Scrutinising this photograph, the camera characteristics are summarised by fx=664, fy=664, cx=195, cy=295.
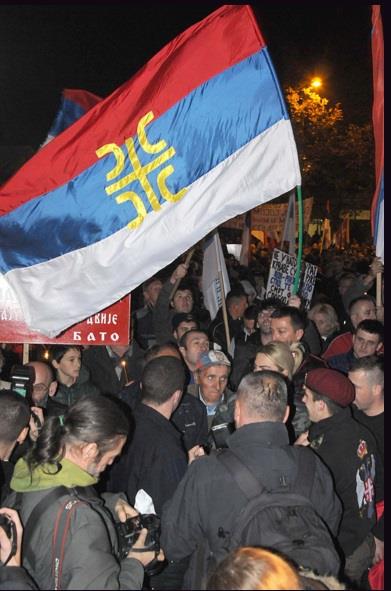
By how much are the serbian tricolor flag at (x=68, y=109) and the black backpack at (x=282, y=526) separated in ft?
12.9

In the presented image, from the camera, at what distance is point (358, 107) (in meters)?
25.3

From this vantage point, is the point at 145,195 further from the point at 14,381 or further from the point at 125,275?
the point at 14,381

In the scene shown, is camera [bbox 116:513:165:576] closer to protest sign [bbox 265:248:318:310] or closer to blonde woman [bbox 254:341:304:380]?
blonde woman [bbox 254:341:304:380]

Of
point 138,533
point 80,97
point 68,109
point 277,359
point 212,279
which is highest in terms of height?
point 80,97

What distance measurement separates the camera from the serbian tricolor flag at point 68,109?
598 centimetres

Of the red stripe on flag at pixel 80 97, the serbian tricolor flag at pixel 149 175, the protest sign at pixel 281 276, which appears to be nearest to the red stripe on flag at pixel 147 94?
the serbian tricolor flag at pixel 149 175

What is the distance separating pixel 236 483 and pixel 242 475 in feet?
0.14

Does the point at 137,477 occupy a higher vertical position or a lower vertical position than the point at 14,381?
lower

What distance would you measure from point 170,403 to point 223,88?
7.61ft

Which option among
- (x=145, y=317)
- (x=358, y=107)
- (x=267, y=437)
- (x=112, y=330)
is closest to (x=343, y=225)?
(x=358, y=107)

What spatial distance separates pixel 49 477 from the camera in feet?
Result: 9.54

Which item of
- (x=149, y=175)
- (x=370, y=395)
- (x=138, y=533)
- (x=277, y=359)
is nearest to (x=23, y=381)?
(x=149, y=175)

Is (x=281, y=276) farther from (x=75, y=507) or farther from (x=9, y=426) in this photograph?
(x=75, y=507)

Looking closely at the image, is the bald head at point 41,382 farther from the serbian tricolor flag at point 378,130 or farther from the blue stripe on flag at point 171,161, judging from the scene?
the serbian tricolor flag at point 378,130
